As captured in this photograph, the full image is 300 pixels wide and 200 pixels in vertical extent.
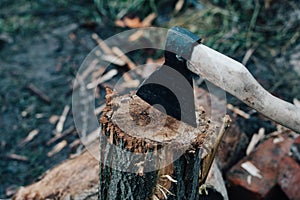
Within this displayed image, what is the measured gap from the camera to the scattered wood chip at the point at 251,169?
2754 mm

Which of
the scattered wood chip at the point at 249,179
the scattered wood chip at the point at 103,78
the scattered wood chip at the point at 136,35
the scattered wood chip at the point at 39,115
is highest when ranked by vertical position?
the scattered wood chip at the point at 249,179

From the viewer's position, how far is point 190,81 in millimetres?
1785

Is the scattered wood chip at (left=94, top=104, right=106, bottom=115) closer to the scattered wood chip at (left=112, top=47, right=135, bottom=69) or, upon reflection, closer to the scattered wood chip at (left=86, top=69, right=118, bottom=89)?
the scattered wood chip at (left=86, top=69, right=118, bottom=89)

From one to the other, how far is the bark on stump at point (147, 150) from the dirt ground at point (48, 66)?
5.14 ft

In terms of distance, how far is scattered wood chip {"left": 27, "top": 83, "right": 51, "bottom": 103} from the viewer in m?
4.14

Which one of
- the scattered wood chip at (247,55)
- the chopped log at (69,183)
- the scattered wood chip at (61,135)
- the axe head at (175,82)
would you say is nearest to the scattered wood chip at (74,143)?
the scattered wood chip at (61,135)

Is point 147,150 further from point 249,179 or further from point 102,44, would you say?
point 102,44

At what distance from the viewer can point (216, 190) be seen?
7.93 ft

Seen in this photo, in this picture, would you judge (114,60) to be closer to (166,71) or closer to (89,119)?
(89,119)

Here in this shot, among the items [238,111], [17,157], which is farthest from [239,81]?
[17,157]

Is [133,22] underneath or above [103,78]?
above

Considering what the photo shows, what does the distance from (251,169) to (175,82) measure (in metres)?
1.30

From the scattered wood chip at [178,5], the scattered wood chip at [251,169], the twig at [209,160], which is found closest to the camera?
the twig at [209,160]

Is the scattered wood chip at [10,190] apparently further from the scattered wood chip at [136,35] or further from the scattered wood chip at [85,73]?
the scattered wood chip at [136,35]
